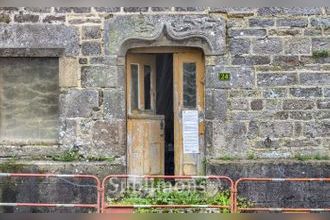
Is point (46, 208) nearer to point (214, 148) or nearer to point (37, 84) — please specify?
point (37, 84)

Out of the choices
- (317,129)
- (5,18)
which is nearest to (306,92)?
(317,129)

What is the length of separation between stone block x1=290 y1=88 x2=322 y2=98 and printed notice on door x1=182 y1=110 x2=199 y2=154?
1.52 meters

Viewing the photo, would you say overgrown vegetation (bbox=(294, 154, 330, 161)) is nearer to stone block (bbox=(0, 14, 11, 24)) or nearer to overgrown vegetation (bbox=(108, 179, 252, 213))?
overgrown vegetation (bbox=(108, 179, 252, 213))

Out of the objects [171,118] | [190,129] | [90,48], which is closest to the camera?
[90,48]

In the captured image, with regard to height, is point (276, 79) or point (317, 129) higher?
point (276, 79)

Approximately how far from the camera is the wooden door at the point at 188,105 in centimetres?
870

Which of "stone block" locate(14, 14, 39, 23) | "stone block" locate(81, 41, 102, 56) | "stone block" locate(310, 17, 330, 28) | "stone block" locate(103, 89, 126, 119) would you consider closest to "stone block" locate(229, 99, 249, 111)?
"stone block" locate(310, 17, 330, 28)

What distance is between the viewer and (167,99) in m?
9.38

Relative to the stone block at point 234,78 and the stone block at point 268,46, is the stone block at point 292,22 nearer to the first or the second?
the stone block at point 268,46

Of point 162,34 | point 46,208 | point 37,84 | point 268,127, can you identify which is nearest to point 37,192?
point 46,208

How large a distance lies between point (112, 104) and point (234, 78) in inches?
74.0

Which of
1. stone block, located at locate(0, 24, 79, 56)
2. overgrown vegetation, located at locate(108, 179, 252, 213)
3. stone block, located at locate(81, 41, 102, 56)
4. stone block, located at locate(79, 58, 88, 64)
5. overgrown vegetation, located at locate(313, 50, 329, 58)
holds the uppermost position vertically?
stone block, located at locate(0, 24, 79, 56)

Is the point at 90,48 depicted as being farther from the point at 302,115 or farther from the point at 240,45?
the point at 302,115

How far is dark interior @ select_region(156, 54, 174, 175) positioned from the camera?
9.17 metres
